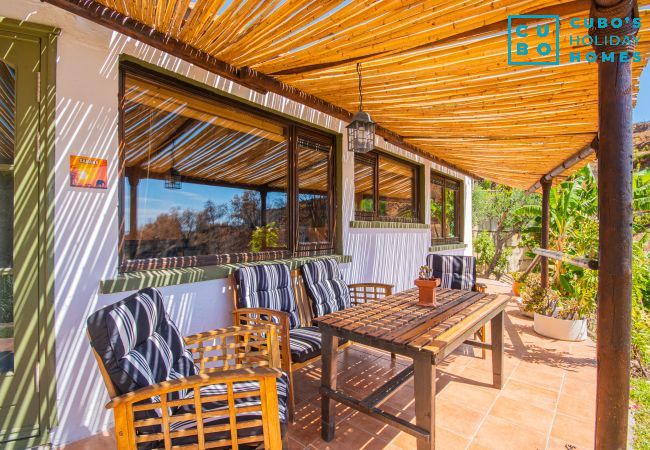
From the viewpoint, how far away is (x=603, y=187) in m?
1.64

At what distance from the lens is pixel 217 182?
3270 millimetres

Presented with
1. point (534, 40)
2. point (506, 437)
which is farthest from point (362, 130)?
point (506, 437)

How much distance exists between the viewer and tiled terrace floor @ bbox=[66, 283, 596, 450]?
7.22 feet

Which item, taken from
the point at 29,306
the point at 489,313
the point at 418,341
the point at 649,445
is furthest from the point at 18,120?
the point at 649,445

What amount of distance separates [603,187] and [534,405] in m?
1.94

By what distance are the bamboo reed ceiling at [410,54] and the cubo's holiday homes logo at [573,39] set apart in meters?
0.03

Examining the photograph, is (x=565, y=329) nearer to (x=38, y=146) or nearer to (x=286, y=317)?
(x=286, y=317)

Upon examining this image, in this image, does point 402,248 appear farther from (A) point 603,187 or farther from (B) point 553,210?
(A) point 603,187

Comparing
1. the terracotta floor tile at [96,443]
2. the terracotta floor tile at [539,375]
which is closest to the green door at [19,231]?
the terracotta floor tile at [96,443]

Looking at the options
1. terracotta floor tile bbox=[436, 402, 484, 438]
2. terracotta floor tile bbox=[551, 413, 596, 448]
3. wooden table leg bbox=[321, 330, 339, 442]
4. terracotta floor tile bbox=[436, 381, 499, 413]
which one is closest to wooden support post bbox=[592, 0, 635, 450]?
terracotta floor tile bbox=[551, 413, 596, 448]

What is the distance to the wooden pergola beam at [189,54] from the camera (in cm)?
210

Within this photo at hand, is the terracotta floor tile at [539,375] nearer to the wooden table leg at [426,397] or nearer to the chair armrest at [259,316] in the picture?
the wooden table leg at [426,397]

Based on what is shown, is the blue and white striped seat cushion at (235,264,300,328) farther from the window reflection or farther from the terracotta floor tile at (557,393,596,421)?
the window reflection

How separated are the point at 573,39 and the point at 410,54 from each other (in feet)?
3.40
